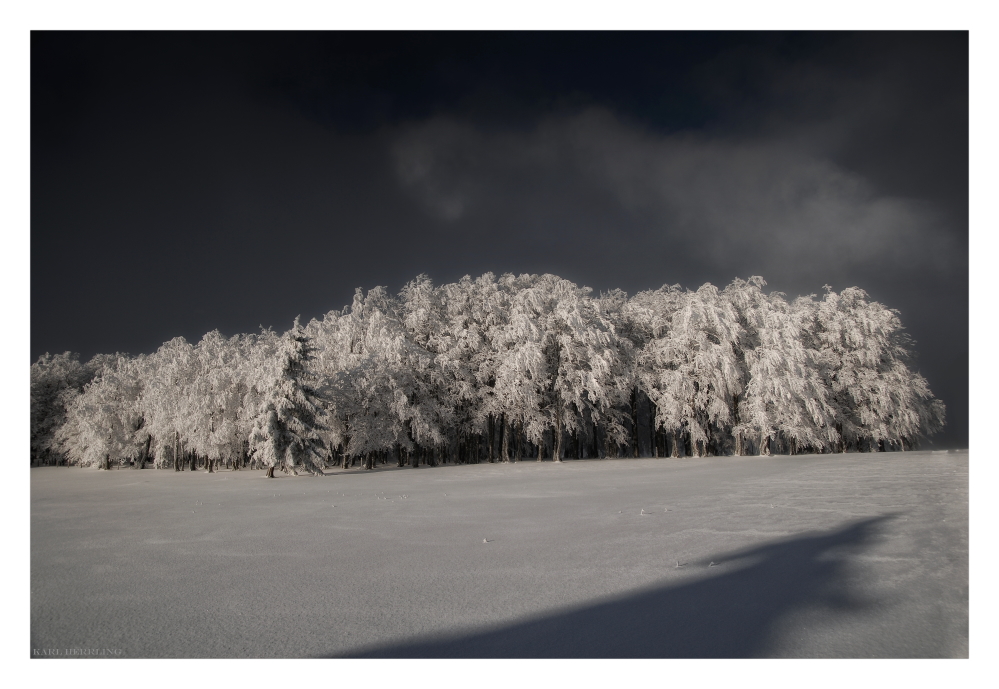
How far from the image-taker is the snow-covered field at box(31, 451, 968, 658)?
11.3ft

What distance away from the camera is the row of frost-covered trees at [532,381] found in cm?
2823

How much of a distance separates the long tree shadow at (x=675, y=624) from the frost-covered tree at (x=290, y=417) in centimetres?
2103

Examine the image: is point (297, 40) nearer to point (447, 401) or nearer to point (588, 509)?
point (588, 509)

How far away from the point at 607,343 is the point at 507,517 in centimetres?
2372

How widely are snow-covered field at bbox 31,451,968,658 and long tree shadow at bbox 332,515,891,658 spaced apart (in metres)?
0.01

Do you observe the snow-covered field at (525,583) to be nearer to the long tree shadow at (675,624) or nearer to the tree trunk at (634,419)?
the long tree shadow at (675,624)

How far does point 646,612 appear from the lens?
3795mm

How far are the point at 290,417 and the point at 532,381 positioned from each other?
1356 cm

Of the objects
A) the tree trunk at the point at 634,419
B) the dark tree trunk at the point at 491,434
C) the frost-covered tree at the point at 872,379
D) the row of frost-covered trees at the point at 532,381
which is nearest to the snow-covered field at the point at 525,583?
the row of frost-covered trees at the point at 532,381

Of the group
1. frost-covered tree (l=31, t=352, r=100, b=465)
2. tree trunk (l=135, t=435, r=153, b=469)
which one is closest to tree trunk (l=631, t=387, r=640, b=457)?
frost-covered tree (l=31, t=352, r=100, b=465)

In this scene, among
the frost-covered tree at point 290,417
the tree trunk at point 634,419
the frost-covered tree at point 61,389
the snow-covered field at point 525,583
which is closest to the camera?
the snow-covered field at point 525,583

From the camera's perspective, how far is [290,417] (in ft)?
75.0

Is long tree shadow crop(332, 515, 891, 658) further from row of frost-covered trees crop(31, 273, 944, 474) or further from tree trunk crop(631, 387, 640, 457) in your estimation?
tree trunk crop(631, 387, 640, 457)
